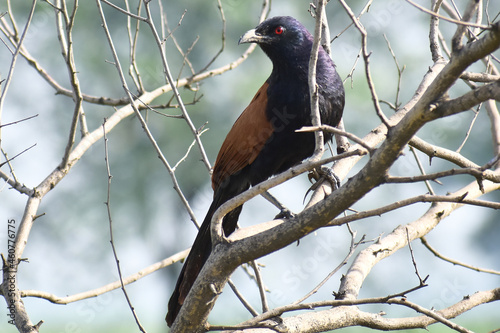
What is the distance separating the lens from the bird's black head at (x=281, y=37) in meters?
3.08

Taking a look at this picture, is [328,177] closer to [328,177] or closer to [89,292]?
[328,177]

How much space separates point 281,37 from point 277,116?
537 mm

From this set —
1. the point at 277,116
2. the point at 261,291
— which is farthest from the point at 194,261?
the point at 277,116

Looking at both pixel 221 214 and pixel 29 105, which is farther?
pixel 29 105

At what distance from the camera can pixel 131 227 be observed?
34.3 ft

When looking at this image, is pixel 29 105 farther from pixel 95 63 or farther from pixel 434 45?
pixel 434 45

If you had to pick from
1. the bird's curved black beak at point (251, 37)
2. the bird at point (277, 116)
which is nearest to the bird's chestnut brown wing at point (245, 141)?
the bird at point (277, 116)

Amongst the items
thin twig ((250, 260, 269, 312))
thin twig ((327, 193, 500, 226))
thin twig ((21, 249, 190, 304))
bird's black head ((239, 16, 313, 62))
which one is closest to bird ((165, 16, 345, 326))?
bird's black head ((239, 16, 313, 62))

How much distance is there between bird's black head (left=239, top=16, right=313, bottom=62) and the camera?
3084 mm

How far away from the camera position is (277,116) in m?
2.88

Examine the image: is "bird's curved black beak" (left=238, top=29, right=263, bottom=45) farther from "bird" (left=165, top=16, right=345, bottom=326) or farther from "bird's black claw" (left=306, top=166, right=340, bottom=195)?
"bird's black claw" (left=306, top=166, right=340, bottom=195)

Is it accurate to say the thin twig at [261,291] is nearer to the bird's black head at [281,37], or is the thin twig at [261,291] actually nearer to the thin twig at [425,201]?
the thin twig at [425,201]

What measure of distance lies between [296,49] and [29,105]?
25.5 feet

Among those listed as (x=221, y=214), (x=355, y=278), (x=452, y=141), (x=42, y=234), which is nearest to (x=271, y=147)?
(x=355, y=278)
